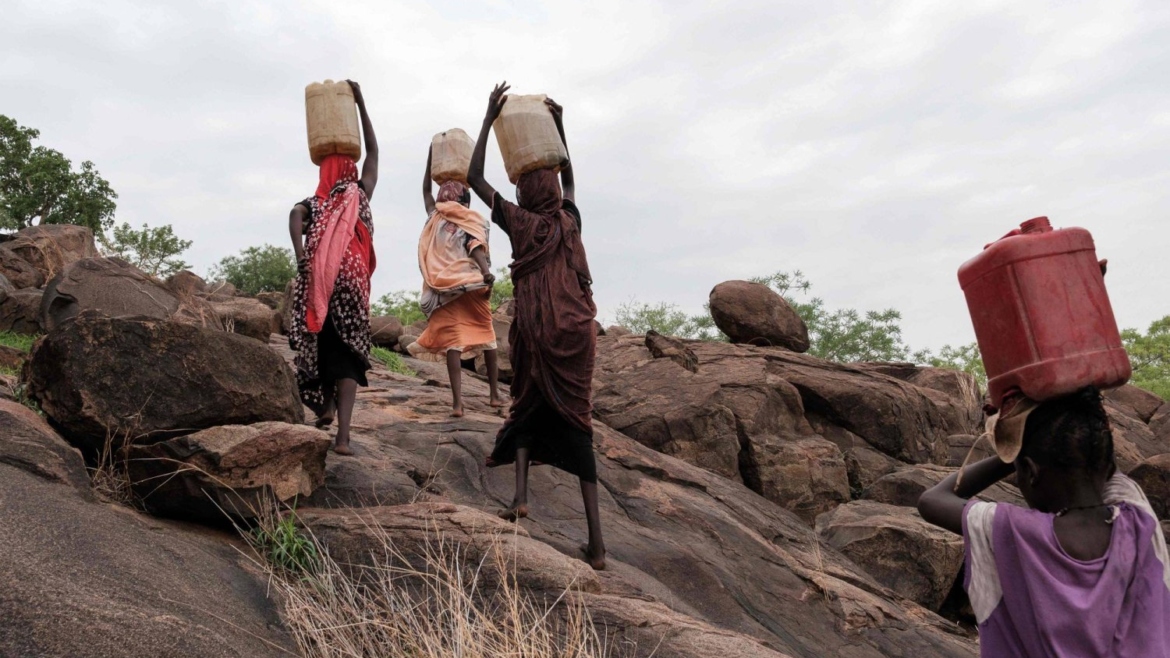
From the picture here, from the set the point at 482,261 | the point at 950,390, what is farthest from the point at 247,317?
the point at 950,390

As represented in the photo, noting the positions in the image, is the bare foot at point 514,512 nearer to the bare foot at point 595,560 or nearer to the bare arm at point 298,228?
the bare foot at point 595,560

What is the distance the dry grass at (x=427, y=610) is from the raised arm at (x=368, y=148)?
7.87ft

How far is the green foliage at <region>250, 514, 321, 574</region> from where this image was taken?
4027 millimetres

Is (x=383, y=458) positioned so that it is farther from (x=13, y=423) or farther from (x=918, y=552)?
(x=918, y=552)

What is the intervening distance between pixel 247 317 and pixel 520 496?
7614 millimetres

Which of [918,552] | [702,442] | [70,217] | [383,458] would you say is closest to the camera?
[383,458]

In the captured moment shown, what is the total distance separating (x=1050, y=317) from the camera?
255cm

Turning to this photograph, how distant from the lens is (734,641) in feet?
13.0

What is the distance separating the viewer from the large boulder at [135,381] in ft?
13.5

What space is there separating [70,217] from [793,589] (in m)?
21.4

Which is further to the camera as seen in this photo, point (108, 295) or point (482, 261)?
point (108, 295)

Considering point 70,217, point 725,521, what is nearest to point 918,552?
point 725,521

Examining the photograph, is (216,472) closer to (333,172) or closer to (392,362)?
(333,172)

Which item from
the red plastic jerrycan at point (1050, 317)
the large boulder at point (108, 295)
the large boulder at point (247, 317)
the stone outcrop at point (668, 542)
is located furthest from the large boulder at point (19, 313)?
the red plastic jerrycan at point (1050, 317)
